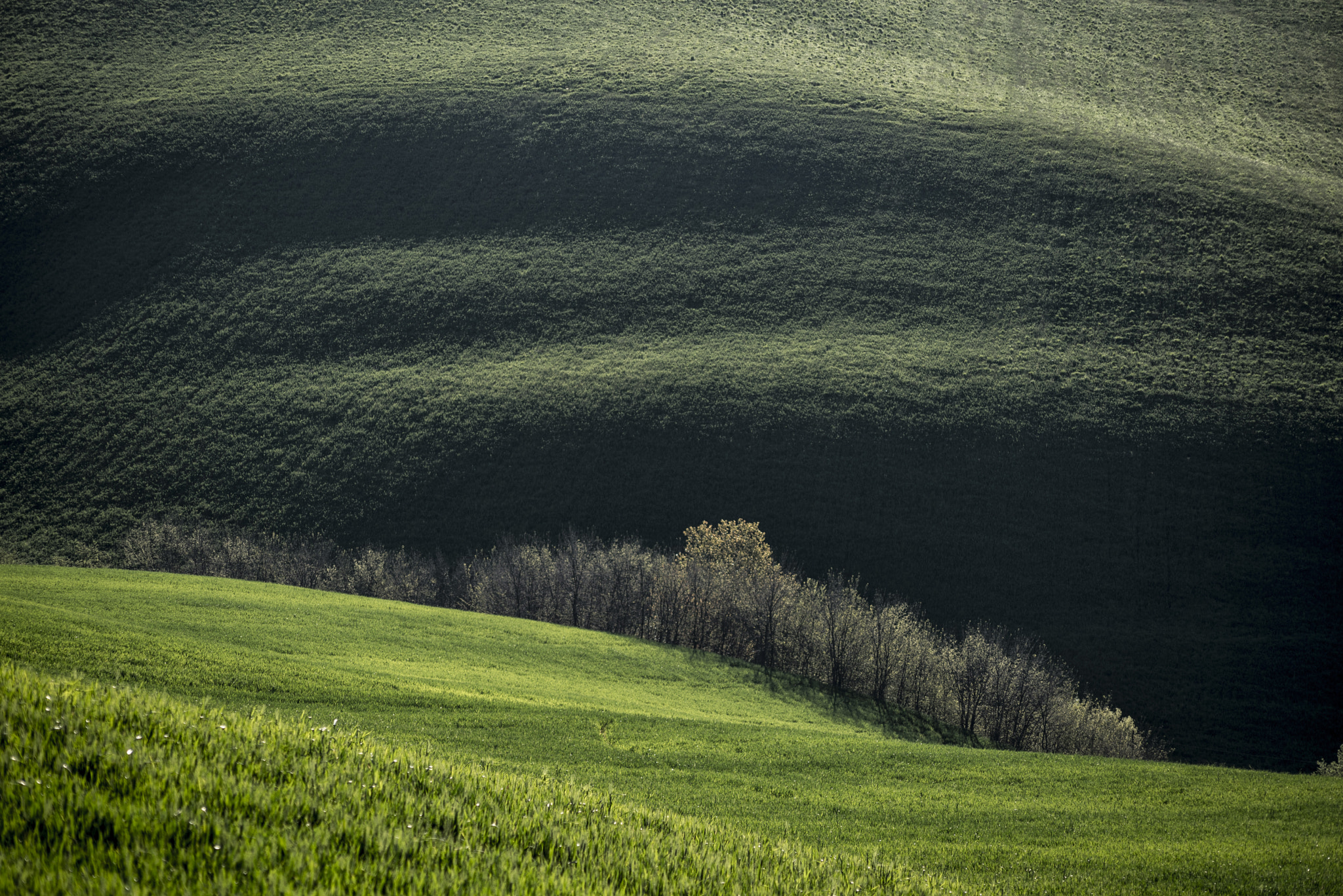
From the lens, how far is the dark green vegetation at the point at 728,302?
61.9 m

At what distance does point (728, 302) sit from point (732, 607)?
143 ft

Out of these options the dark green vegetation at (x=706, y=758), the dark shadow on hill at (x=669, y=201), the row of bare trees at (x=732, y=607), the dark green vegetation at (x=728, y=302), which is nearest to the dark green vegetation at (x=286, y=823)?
the dark green vegetation at (x=706, y=758)

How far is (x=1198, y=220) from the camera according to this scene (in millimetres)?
90312

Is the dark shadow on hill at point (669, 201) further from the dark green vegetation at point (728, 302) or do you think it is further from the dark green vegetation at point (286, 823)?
the dark green vegetation at point (286, 823)

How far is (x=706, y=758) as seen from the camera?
21.9 metres

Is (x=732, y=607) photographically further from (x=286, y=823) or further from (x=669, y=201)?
(x=669, y=201)

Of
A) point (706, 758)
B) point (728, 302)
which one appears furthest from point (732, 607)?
point (728, 302)

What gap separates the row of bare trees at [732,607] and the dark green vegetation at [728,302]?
3.23m

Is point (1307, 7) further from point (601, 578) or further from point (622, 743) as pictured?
point (622, 743)

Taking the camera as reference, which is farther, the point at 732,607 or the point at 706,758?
the point at 732,607

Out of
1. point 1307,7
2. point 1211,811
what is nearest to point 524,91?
point 1211,811

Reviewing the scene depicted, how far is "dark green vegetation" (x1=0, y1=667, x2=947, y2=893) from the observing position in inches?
191

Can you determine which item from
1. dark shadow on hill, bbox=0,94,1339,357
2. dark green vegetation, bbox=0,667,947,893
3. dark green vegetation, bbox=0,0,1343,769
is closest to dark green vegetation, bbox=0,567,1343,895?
dark green vegetation, bbox=0,667,947,893

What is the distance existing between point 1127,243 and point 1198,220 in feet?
32.7
